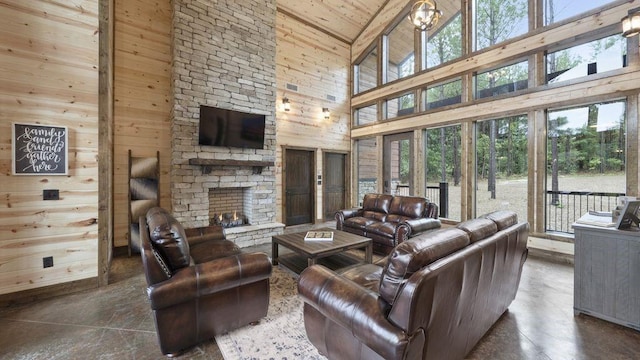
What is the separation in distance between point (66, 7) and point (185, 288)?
3.37 metres

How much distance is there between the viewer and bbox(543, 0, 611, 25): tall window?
3895 mm

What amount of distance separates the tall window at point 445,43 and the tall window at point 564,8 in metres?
1.40

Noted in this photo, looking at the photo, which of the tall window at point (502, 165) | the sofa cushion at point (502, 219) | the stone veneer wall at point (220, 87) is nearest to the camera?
the sofa cushion at point (502, 219)

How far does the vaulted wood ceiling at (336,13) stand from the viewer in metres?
6.08

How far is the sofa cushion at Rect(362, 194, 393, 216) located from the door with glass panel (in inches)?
53.8

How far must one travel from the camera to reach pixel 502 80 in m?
4.88

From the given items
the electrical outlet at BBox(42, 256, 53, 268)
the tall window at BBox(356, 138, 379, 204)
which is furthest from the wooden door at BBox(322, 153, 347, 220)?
the electrical outlet at BBox(42, 256, 53, 268)

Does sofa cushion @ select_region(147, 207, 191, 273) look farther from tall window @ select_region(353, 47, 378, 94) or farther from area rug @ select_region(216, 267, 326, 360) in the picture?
tall window @ select_region(353, 47, 378, 94)

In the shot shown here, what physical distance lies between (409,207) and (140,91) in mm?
5055

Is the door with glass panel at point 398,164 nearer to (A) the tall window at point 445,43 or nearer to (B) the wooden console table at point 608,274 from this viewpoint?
(A) the tall window at point 445,43

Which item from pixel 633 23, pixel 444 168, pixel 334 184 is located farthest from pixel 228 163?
pixel 633 23

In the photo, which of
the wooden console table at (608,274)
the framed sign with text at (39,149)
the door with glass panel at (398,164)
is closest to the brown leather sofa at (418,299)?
the wooden console table at (608,274)

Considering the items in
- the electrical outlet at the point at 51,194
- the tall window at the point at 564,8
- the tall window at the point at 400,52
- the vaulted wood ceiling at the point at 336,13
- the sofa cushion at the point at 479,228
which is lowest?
the sofa cushion at the point at 479,228

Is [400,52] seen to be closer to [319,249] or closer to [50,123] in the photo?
[319,249]
